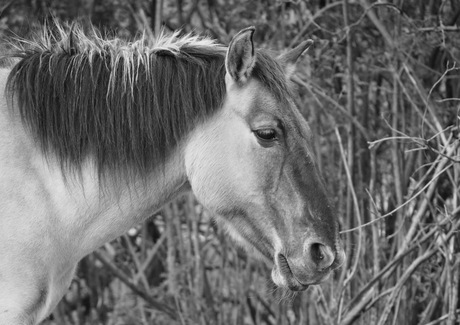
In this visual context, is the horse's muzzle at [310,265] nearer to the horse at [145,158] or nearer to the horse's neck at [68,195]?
the horse at [145,158]

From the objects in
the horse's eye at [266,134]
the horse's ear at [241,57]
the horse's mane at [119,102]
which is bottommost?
the horse's eye at [266,134]

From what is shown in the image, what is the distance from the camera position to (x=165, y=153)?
346cm

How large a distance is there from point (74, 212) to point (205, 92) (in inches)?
29.5

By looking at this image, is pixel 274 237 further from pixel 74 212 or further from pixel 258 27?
pixel 258 27

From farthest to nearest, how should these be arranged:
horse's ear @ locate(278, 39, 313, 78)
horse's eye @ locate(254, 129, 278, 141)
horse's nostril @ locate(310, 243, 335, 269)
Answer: horse's ear @ locate(278, 39, 313, 78) < horse's eye @ locate(254, 129, 278, 141) < horse's nostril @ locate(310, 243, 335, 269)

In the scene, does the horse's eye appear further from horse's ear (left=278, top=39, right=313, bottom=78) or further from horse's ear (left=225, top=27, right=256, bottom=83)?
horse's ear (left=278, top=39, right=313, bottom=78)

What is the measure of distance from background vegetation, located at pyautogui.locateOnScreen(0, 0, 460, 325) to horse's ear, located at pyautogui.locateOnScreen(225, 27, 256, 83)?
1.20 metres

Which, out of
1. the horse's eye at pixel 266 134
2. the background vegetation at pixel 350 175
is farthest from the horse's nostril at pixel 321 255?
the background vegetation at pixel 350 175

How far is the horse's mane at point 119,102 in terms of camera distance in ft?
11.2

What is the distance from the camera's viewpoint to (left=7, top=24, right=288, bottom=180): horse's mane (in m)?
3.41

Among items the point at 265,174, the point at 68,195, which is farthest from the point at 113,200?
the point at 265,174

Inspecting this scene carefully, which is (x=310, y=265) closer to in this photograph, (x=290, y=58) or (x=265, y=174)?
(x=265, y=174)

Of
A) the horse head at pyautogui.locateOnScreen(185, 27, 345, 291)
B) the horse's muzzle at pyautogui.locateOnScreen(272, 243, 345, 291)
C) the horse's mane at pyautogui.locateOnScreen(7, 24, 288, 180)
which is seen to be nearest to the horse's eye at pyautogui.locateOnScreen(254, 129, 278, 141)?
the horse head at pyautogui.locateOnScreen(185, 27, 345, 291)

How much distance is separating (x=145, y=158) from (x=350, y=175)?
1.96m
